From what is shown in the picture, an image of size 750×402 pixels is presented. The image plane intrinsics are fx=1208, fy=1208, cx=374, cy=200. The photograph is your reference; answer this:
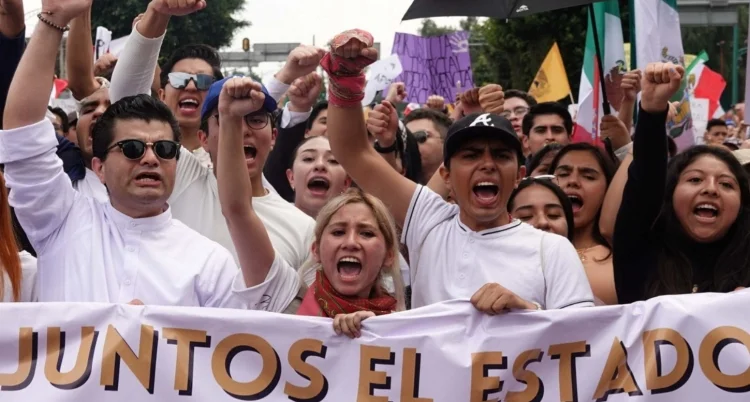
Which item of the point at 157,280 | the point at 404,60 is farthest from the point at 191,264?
the point at 404,60

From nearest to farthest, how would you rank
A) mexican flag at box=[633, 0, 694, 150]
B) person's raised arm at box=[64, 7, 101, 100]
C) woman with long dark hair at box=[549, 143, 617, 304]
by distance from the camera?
woman with long dark hair at box=[549, 143, 617, 304]
person's raised arm at box=[64, 7, 101, 100]
mexican flag at box=[633, 0, 694, 150]

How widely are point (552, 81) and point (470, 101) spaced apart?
611 cm

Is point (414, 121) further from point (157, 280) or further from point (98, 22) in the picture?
point (98, 22)

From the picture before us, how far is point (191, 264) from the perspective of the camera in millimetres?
4176

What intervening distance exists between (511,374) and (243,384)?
85 centimetres

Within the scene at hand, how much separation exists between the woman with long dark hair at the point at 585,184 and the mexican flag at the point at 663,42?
1391 mm

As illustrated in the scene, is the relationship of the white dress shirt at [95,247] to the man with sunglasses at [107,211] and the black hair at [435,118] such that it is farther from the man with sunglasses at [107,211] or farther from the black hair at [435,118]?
the black hair at [435,118]

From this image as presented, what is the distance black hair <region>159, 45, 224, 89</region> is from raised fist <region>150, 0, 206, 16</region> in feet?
5.26

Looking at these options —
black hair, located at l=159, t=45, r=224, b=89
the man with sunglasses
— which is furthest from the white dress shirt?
black hair, located at l=159, t=45, r=224, b=89

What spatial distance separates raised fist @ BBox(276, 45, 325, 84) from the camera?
16.2ft

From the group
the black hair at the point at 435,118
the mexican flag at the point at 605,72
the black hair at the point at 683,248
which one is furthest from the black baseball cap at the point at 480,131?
the black hair at the point at 435,118

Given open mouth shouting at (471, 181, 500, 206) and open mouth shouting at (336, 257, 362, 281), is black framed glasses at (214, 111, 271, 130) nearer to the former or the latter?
open mouth shouting at (336, 257, 362, 281)

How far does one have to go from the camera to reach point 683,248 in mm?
4594

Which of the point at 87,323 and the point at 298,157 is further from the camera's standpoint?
the point at 298,157
